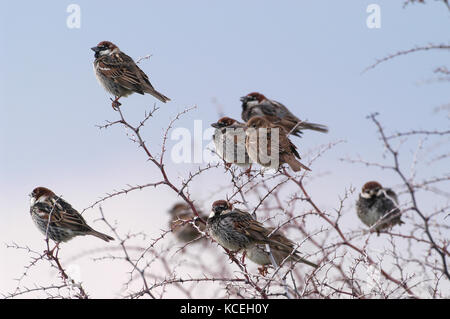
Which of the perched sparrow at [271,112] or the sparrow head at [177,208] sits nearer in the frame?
the perched sparrow at [271,112]

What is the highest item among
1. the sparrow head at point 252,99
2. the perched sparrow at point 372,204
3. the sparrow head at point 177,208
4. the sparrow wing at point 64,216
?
the sparrow head at point 252,99

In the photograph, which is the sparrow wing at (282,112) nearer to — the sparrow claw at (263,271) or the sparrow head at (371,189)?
the sparrow head at (371,189)

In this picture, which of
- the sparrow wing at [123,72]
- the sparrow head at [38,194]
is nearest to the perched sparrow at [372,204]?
the sparrow wing at [123,72]

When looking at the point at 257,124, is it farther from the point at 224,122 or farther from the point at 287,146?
the point at 287,146

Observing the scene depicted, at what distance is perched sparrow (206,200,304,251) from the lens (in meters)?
6.03

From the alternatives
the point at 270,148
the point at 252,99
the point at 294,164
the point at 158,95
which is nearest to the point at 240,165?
the point at 270,148

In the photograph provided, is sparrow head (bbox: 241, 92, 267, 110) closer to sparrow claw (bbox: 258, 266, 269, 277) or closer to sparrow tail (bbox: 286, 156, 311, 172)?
sparrow tail (bbox: 286, 156, 311, 172)

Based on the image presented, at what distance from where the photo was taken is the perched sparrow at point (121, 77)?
859 cm

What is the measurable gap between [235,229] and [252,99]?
484 cm

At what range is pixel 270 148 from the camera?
299 inches
